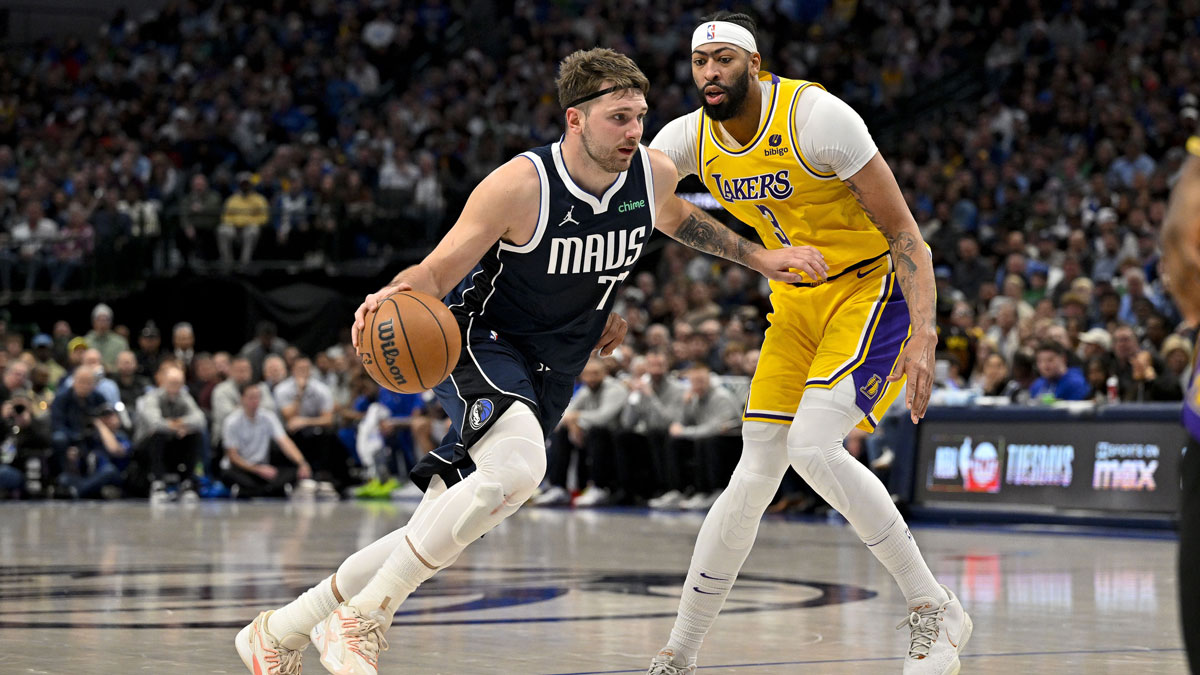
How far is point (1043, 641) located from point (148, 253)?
17151mm

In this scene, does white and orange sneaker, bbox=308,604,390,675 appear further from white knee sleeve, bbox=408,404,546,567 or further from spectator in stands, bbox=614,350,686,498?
spectator in stands, bbox=614,350,686,498

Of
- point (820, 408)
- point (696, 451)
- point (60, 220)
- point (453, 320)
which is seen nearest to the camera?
point (453, 320)

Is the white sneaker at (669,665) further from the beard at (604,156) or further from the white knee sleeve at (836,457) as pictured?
the beard at (604,156)

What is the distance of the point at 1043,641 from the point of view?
6195mm

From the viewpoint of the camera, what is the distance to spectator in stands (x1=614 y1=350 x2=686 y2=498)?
16.0 metres

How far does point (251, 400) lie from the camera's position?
1741 centimetres

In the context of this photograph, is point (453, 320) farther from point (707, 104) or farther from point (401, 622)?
point (401, 622)

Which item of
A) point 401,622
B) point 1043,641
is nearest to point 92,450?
point 401,622

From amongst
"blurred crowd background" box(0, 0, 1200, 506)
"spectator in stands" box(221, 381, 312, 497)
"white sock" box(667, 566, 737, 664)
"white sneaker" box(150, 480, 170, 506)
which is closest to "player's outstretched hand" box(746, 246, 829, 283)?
"white sock" box(667, 566, 737, 664)

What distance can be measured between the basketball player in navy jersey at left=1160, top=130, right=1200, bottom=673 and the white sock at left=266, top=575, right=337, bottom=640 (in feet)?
9.15

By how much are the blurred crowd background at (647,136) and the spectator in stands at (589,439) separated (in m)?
0.04

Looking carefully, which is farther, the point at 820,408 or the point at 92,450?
the point at 92,450

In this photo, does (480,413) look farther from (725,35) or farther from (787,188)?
(725,35)

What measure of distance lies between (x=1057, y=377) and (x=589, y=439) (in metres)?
5.43
